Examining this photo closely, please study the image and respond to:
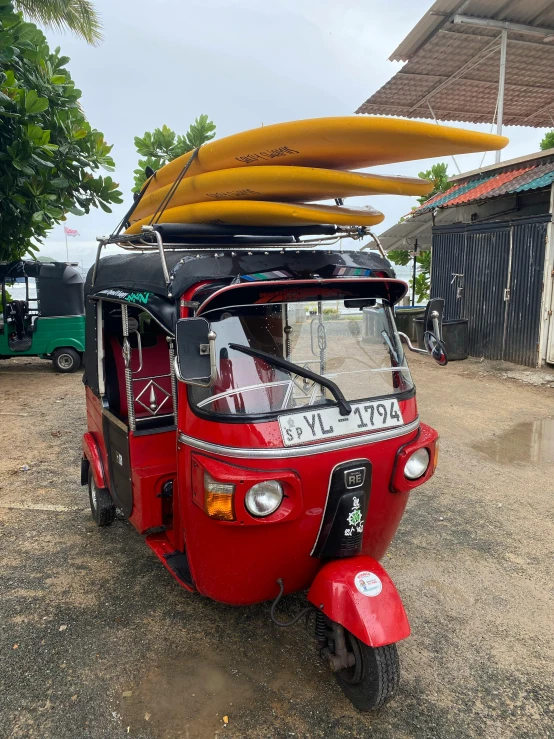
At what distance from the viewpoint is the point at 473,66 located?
38.6ft

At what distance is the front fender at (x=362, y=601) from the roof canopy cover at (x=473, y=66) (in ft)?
35.0

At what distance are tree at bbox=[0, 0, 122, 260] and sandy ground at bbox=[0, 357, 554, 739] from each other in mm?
5408

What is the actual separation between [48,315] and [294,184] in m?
9.12

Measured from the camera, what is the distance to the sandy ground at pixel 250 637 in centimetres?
250

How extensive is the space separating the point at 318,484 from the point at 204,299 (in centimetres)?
104

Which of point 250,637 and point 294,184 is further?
point 250,637

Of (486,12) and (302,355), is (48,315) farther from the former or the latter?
(486,12)

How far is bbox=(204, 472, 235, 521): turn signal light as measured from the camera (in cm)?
239

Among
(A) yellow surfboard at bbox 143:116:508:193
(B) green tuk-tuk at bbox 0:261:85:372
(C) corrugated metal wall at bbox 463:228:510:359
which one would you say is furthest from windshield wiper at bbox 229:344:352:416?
(C) corrugated metal wall at bbox 463:228:510:359

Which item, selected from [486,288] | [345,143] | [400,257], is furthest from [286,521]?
[400,257]

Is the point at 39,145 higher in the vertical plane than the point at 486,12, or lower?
lower

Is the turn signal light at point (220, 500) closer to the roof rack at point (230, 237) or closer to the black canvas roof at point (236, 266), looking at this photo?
the black canvas roof at point (236, 266)

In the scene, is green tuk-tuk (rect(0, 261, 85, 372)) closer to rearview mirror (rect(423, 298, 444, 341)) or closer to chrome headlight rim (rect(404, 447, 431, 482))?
rearview mirror (rect(423, 298, 444, 341))

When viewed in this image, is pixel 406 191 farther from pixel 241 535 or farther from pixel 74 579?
pixel 74 579
